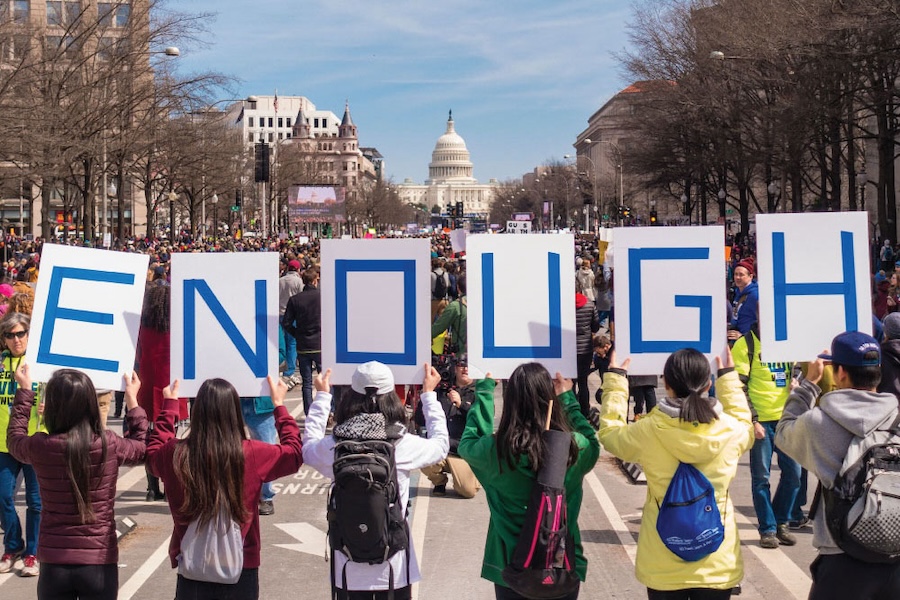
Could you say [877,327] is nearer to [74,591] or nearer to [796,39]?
[74,591]

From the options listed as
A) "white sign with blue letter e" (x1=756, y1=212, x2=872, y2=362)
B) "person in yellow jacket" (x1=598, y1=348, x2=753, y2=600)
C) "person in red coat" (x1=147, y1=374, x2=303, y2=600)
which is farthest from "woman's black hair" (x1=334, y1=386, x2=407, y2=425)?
"white sign with blue letter e" (x1=756, y1=212, x2=872, y2=362)

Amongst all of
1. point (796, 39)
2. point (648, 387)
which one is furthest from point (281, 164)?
point (648, 387)

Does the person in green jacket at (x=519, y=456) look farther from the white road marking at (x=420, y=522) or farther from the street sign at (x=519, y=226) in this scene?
the street sign at (x=519, y=226)

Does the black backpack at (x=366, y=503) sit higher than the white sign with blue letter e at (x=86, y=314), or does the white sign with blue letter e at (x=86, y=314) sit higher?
the white sign with blue letter e at (x=86, y=314)

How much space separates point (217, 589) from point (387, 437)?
973 millimetres

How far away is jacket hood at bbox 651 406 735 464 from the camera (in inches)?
189

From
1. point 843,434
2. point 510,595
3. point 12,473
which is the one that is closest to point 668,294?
point 843,434

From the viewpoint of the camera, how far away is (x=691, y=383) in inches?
192

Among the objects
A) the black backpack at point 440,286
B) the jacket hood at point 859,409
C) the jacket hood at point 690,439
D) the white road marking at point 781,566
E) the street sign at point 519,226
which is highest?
the street sign at point 519,226

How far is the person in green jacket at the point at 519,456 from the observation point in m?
4.75

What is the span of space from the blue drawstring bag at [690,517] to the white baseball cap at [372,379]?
1.24 metres

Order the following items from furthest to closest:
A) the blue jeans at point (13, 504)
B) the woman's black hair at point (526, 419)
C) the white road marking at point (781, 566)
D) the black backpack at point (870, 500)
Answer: the blue jeans at point (13, 504)
the white road marking at point (781, 566)
the woman's black hair at point (526, 419)
the black backpack at point (870, 500)

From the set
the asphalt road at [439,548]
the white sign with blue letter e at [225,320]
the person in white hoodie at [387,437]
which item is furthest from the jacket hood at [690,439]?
the asphalt road at [439,548]

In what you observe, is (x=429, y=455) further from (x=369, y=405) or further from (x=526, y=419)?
(x=526, y=419)
